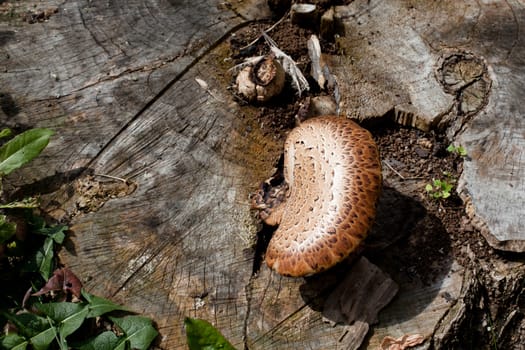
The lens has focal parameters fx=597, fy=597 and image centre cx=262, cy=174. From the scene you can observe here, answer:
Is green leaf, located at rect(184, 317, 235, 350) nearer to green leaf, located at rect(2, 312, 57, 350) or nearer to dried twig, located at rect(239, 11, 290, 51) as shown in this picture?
green leaf, located at rect(2, 312, 57, 350)

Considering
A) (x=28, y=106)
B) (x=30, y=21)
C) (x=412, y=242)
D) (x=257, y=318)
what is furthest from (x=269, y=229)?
(x=30, y=21)

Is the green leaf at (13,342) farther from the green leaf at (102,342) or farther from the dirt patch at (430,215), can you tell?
the dirt patch at (430,215)

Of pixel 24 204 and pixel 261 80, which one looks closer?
pixel 24 204

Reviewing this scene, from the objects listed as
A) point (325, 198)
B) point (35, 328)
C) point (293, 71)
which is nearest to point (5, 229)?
point (35, 328)

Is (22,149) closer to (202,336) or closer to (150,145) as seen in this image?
(150,145)

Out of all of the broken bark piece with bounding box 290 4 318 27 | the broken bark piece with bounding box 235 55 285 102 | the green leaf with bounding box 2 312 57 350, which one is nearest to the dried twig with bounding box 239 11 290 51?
the broken bark piece with bounding box 290 4 318 27
